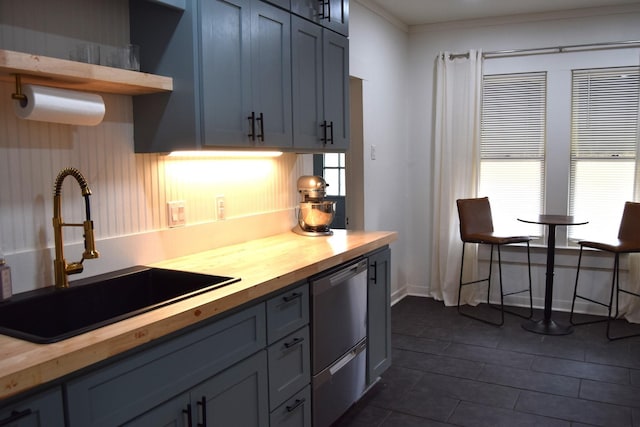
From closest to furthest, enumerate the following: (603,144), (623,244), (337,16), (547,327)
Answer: (337,16)
(623,244)
(547,327)
(603,144)

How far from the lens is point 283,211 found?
3.36m

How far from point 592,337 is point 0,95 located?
4.09 meters

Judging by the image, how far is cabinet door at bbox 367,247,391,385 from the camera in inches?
120

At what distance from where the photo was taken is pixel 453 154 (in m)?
5.00

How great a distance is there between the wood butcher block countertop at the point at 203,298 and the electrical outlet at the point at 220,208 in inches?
6.5

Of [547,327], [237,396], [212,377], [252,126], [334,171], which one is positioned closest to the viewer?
[212,377]

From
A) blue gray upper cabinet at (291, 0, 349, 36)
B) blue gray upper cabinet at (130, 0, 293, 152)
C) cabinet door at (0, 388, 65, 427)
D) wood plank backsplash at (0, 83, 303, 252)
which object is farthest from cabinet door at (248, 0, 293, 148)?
cabinet door at (0, 388, 65, 427)

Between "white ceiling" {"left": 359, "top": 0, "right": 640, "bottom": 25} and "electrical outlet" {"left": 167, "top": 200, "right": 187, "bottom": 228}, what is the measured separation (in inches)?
99.5

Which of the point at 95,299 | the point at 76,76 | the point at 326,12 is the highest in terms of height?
the point at 326,12

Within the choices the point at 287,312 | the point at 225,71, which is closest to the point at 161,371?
the point at 287,312

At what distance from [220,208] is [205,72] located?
829 mm

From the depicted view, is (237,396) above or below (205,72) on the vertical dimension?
below

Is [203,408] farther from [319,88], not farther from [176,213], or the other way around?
[319,88]

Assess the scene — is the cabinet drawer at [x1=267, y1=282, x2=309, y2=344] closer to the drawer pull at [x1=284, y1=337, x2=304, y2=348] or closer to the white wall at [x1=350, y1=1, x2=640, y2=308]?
the drawer pull at [x1=284, y1=337, x2=304, y2=348]
